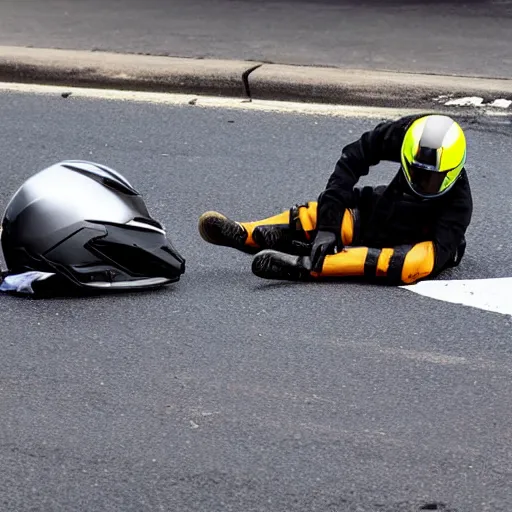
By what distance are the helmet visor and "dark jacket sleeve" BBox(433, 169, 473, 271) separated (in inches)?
5.2

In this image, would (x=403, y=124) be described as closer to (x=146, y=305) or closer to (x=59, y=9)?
(x=146, y=305)

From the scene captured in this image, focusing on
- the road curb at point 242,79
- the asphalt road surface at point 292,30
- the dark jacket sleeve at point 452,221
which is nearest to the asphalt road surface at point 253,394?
the dark jacket sleeve at point 452,221

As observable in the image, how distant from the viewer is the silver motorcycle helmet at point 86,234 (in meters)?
5.24

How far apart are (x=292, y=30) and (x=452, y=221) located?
4.23 meters

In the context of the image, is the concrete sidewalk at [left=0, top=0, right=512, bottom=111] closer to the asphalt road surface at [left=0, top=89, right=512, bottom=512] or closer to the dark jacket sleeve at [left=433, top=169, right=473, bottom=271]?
the asphalt road surface at [left=0, top=89, right=512, bottom=512]

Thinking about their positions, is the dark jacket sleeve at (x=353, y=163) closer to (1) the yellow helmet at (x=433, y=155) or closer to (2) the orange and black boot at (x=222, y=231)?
(1) the yellow helmet at (x=433, y=155)

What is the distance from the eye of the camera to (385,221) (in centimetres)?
560

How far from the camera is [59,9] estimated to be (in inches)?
396

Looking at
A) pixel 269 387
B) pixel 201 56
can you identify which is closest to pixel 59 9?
pixel 201 56

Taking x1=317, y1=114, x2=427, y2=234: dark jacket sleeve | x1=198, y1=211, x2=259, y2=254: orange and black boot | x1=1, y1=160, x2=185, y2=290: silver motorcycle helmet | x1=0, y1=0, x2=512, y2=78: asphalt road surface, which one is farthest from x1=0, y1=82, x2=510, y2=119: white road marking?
x1=1, y1=160, x2=185, y2=290: silver motorcycle helmet

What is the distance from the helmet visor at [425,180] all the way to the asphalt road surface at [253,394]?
0.46 meters

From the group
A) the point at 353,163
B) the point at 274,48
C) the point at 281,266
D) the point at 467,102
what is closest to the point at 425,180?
the point at 353,163

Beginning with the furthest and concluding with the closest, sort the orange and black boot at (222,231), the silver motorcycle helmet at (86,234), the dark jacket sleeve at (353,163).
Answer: the orange and black boot at (222,231)
the dark jacket sleeve at (353,163)
the silver motorcycle helmet at (86,234)

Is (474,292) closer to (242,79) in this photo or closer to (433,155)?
(433,155)
